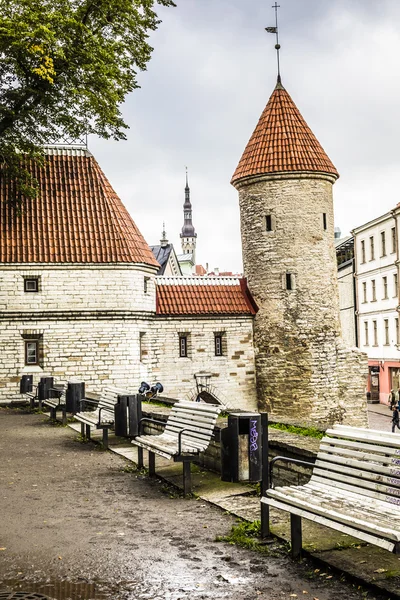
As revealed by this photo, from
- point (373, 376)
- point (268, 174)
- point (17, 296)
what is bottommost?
point (373, 376)

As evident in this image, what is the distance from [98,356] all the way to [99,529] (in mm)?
20706

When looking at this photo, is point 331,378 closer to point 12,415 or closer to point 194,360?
point 194,360

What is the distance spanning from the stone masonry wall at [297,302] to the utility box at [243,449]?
24030 millimetres

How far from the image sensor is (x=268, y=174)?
3097cm

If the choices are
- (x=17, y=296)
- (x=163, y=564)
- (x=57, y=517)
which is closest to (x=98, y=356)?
(x=17, y=296)

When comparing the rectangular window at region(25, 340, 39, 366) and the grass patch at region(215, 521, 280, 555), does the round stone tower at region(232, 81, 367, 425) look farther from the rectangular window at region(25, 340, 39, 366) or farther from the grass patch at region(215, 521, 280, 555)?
the grass patch at region(215, 521, 280, 555)

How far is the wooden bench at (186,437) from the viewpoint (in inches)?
306

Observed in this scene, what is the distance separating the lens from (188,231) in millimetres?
153750

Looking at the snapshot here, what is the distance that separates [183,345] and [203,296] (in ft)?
7.86

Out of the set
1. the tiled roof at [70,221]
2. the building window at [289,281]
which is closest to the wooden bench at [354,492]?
the tiled roof at [70,221]

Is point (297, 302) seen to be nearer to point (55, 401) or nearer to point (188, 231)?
point (55, 401)

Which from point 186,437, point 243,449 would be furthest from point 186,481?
point 243,449

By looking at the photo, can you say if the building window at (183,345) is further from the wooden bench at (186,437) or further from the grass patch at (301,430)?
the wooden bench at (186,437)

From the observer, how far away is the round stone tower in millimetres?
30297
